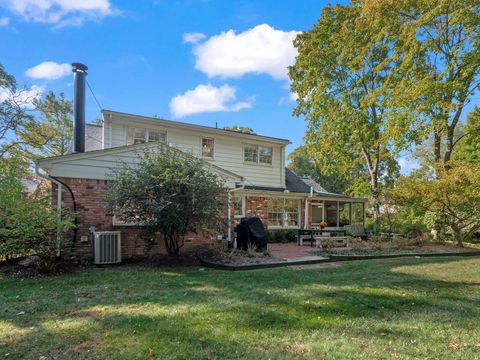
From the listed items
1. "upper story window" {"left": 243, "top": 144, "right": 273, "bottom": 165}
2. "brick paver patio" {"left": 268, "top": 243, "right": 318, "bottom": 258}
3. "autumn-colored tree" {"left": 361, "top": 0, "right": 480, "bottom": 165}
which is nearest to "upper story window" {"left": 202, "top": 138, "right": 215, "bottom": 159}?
"upper story window" {"left": 243, "top": 144, "right": 273, "bottom": 165}

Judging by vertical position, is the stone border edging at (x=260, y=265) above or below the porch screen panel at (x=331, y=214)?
below

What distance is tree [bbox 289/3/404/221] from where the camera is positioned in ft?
58.7

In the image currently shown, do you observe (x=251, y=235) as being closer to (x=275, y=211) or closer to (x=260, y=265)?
(x=260, y=265)

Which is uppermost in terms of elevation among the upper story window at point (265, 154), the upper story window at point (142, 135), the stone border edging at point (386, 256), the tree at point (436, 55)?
the tree at point (436, 55)

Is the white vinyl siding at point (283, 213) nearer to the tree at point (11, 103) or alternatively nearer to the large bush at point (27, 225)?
the large bush at point (27, 225)

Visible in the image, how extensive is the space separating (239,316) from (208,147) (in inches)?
484

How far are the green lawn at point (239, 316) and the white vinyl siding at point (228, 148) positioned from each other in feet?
27.0

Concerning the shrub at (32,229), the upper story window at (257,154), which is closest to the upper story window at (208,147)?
the upper story window at (257,154)

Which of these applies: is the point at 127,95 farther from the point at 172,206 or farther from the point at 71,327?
the point at 71,327

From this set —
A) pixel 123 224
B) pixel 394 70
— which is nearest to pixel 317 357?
pixel 123 224

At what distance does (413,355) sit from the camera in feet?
11.2

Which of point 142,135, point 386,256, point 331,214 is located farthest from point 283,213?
point 142,135

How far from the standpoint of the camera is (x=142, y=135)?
14766 mm

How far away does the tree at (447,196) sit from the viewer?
13.2 meters
